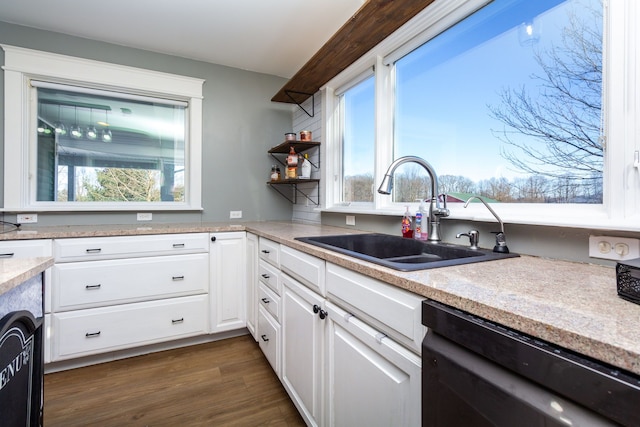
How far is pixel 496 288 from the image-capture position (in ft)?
2.36

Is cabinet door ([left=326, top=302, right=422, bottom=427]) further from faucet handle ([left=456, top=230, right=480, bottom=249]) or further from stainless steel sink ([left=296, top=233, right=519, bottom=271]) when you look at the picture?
faucet handle ([left=456, top=230, right=480, bottom=249])

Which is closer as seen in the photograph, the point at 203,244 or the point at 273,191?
the point at 203,244

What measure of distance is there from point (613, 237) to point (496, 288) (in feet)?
1.73

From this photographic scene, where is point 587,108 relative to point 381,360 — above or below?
above

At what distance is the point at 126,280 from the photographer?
2104 millimetres

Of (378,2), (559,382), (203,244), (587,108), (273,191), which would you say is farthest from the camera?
(273,191)

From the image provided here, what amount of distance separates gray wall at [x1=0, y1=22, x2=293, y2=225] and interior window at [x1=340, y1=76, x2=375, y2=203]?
99cm

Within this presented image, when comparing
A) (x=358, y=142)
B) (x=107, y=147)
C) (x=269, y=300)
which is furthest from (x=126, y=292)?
(x=358, y=142)

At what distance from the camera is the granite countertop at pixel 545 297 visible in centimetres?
46

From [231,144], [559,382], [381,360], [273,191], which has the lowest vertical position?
[381,360]

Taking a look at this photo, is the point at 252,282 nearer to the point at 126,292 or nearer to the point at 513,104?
the point at 126,292

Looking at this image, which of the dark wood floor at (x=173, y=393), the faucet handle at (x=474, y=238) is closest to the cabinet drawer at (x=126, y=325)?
the dark wood floor at (x=173, y=393)

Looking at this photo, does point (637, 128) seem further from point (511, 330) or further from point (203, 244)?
point (203, 244)

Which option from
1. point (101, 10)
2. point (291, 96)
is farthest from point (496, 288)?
point (101, 10)
